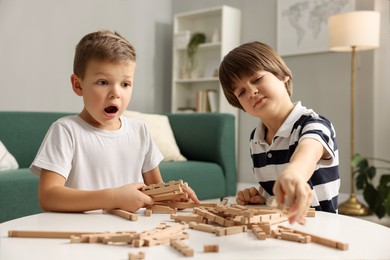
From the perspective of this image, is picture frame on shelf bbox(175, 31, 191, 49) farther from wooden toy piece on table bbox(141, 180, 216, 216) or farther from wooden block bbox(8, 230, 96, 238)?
wooden block bbox(8, 230, 96, 238)

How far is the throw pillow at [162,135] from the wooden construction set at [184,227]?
279 centimetres

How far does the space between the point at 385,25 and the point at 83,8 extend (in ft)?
9.91

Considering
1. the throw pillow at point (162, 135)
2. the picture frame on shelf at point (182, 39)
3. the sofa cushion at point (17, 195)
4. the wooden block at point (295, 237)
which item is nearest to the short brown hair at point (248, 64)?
the wooden block at point (295, 237)

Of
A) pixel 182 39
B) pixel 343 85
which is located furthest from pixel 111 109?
pixel 182 39

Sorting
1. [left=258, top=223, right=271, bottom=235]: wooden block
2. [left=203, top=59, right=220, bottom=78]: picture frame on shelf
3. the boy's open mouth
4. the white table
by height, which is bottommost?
the white table

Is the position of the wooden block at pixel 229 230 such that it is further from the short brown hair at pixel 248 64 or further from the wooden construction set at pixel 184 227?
the short brown hair at pixel 248 64

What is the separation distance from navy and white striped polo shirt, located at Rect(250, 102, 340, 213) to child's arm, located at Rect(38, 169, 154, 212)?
1.45ft

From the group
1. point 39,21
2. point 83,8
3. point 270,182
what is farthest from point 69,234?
point 83,8

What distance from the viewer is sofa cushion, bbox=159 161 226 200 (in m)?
3.44

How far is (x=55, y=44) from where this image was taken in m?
4.63

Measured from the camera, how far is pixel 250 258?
65 centimetres

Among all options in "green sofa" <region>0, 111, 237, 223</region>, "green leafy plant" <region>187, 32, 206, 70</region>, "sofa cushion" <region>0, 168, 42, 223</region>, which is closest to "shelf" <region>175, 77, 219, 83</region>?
"green leafy plant" <region>187, 32, 206, 70</region>

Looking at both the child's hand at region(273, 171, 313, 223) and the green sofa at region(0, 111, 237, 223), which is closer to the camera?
the child's hand at region(273, 171, 313, 223)

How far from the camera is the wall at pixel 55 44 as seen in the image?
4.27 meters
